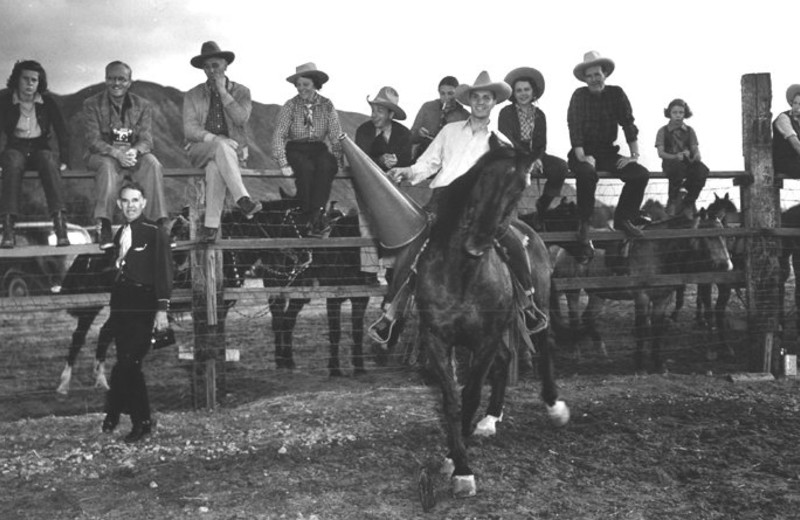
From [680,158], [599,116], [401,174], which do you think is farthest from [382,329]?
[680,158]

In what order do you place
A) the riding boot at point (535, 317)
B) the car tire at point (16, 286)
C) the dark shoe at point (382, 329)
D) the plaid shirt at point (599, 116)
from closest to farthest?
the dark shoe at point (382, 329)
the riding boot at point (535, 317)
the plaid shirt at point (599, 116)
the car tire at point (16, 286)

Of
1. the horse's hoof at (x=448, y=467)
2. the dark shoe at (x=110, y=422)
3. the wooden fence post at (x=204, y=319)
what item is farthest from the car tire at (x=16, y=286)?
the horse's hoof at (x=448, y=467)

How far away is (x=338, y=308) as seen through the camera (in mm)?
9656

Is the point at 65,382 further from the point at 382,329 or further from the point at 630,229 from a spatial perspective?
the point at 630,229

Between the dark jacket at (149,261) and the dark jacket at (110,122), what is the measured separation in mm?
1441

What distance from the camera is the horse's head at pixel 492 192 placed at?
5.00m

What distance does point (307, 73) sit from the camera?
322 inches

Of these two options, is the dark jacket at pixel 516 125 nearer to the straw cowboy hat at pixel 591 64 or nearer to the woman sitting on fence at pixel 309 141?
the straw cowboy hat at pixel 591 64

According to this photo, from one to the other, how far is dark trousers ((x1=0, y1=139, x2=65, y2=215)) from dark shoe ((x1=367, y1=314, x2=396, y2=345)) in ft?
11.3

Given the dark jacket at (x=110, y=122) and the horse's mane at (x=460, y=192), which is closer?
the horse's mane at (x=460, y=192)

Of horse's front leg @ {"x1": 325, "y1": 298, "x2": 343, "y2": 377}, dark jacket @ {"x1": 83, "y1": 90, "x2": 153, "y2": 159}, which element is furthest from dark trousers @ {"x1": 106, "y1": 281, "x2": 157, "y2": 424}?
horse's front leg @ {"x1": 325, "y1": 298, "x2": 343, "y2": 377}

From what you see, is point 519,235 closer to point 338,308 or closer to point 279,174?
point 279,174

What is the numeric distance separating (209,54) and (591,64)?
417cm

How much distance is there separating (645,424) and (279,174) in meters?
4.20
